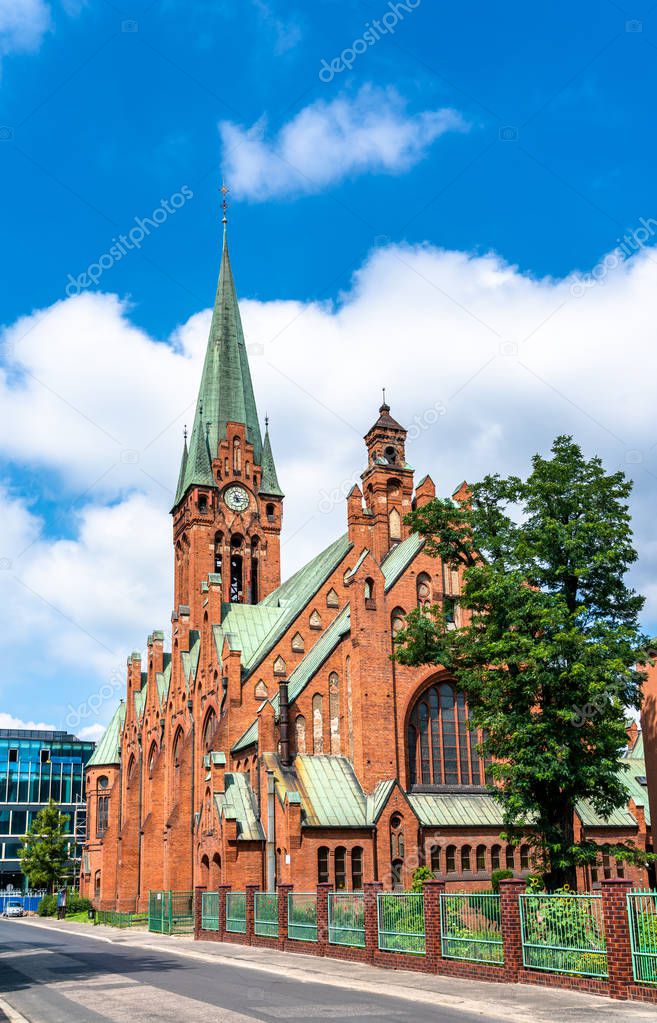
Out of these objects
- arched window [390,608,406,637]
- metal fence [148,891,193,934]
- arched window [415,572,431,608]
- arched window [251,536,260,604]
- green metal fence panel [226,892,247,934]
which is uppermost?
arched window [251,536,260,604]

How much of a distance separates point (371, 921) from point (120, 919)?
3215cm

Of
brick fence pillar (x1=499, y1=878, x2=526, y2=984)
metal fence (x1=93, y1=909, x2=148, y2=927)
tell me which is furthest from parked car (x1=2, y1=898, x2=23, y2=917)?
brick fence pillar (x1=499, y1=878, x2=526, y2=984)

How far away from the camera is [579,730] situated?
27.1 meters

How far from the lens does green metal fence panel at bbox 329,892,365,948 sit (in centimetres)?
2536

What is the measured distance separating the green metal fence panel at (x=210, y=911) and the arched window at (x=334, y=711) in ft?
24.3

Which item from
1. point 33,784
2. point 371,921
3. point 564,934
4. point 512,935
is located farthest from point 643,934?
point 33,784

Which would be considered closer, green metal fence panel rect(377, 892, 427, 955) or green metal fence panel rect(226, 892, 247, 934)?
green metal fence panel rect(377, 892, 427, 955)

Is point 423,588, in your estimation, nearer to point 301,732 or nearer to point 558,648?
point 301,732

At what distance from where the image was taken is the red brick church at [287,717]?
36750 millimetres

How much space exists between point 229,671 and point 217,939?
527 inches

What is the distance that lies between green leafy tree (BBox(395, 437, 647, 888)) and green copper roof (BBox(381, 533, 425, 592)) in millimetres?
10962

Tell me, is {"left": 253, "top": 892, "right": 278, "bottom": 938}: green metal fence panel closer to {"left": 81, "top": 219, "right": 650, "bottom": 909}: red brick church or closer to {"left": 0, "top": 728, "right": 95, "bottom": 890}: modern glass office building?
{"left": 81, "top": 219, "right": 650, "bottom": 909}: red brick church

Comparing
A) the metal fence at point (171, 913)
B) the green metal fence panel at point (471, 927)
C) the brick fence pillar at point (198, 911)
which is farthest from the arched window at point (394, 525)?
the green metal fence panel at point (471, 927)

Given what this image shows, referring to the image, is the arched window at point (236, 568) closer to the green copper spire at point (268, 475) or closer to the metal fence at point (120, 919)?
the green copper spire at point (268, 475)
